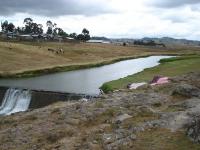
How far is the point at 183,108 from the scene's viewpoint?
23.5 metres

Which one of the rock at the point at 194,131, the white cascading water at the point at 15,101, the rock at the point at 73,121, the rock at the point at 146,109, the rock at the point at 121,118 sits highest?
the rock at the point at 194,131

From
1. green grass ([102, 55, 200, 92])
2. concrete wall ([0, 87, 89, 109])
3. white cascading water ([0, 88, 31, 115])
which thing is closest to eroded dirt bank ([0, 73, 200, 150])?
concrete wall ([0, 87, 89, 109])

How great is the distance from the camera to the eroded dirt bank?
19.2m

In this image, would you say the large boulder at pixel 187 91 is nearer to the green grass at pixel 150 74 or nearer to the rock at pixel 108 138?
the rock at pixel 108 138

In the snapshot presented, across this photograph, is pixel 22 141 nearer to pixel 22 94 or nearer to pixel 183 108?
pixel 183 108

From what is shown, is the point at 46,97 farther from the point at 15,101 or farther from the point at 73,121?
the point at 73,121

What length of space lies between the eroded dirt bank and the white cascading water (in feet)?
61.5

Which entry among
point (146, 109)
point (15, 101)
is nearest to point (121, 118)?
point (146, 109)

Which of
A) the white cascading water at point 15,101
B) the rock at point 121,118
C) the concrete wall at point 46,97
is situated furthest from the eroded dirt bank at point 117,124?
the white cascading water at point 15,101

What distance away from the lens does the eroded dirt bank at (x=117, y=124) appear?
63.0ft

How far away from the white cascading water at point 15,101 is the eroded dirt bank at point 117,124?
18.8 meters

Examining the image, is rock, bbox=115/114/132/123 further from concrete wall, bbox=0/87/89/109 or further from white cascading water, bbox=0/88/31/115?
white cascading water, bbox=0/88/31/115

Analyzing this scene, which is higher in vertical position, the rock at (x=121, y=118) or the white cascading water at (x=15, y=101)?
the rock at (x=121, y=118)

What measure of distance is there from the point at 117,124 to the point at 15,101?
98.0 ft
